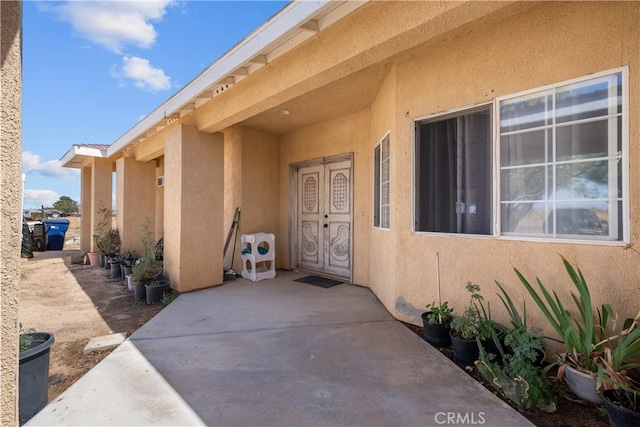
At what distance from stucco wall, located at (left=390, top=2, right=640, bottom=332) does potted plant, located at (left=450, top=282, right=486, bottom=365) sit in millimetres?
357

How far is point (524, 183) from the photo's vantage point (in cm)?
283

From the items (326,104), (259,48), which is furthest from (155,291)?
(326,104)

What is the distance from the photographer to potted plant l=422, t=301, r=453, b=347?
2.98 m

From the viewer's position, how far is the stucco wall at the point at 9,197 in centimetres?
114

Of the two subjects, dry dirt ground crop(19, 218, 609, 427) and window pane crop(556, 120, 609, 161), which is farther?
window pane crop(556, 120, 609, 161)

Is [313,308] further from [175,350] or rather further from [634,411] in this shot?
[634,411]

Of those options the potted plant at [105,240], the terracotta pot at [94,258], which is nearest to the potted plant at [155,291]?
the potted plant at [105,240]

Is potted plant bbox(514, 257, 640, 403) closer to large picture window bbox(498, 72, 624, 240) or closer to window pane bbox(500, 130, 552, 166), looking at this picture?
large picture window bbox(498, 72, 624, 240)

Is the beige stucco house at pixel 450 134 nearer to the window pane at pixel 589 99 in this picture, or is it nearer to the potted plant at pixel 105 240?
the window pane at pixel 589 99

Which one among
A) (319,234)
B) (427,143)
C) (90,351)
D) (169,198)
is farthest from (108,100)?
(427,143)

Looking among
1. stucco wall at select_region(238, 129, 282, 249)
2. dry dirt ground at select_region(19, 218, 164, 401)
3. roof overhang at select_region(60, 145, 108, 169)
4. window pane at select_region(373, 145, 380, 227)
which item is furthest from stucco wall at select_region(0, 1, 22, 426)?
roof overhang at select_region(60, 145, 108, 169)

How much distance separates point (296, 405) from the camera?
2.10 m

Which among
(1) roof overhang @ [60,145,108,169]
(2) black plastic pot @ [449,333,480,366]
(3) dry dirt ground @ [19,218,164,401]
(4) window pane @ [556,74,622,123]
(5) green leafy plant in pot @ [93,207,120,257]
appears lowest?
(3) dry dirt ground @ [19,218,164,401]

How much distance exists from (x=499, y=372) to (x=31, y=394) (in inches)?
136
